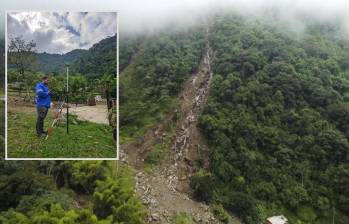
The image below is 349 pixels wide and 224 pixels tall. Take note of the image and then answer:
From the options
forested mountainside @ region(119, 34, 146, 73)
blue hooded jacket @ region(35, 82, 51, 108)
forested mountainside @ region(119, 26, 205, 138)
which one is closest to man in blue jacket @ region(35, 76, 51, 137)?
blue hooded jacket @ region(35, 82, 51, 108)

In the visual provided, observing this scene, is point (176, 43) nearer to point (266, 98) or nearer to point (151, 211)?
point (266, 98)

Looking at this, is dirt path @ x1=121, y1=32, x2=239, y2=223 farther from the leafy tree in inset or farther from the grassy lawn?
the leafy tree in inset

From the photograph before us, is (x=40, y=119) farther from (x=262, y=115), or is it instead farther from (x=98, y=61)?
(x=262, y=115)

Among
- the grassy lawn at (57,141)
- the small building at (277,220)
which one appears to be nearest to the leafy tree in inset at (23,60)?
the grassy lawn at (57,141)

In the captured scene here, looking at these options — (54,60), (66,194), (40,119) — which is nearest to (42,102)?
(40,119)

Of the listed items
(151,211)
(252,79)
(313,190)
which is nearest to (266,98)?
(252,79)
